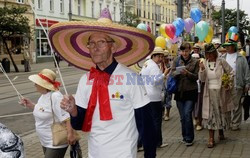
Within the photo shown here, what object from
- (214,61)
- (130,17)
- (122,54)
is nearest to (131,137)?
(122,54)

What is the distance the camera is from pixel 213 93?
7301 mm

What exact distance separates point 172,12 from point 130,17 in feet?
141

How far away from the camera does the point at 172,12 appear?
92000mm

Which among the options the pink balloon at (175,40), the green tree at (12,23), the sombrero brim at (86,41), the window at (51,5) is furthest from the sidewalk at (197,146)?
the window at (51,5)

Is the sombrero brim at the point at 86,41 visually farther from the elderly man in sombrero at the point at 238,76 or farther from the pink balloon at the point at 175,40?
the pink balloon at the point at 175,40

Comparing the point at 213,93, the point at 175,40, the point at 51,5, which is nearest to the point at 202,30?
the point at 175,40

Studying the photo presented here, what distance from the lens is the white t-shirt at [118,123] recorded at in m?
3.23

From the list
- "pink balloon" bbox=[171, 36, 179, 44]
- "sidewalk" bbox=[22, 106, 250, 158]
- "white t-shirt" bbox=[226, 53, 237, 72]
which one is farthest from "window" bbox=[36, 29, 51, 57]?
"white t-shirt" bbox=[226, 53, 237, 72]

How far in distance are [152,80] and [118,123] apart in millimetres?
3821

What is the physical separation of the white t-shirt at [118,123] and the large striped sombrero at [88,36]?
1.12 ft

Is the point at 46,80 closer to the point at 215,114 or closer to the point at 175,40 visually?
the point at 215,114

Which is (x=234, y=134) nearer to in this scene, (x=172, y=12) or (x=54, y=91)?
(x=54, y=91)

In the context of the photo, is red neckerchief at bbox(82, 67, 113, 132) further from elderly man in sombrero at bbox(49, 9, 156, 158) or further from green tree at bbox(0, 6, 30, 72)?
green tree at bbox(0, 6, 30, 72)

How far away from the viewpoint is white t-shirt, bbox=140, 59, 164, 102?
702cm
